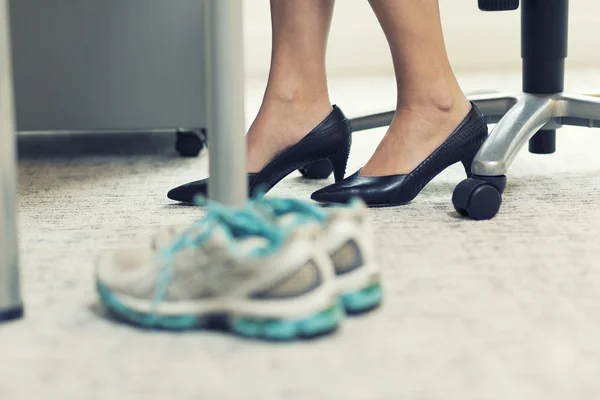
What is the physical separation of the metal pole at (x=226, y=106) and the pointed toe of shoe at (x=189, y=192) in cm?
37

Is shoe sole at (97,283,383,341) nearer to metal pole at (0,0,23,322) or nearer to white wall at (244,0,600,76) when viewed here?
metal pole at (0,0,23,322)

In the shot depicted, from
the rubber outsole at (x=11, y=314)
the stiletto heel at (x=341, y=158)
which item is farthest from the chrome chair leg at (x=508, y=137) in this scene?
the rubber outsole at (x=11, y=314)

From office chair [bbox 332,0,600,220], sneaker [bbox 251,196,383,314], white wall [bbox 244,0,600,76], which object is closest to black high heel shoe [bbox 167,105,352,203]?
office chair [bbox 332,0,600,220]

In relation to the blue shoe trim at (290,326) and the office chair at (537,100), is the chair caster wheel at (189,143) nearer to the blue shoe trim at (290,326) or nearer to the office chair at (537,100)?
the office chair at (537,100)

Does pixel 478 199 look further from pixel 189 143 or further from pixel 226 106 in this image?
pixel 189 143

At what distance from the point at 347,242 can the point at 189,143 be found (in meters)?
1.01

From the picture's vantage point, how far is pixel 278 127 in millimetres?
1226

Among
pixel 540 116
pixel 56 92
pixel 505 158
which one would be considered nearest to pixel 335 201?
pixel 505 158

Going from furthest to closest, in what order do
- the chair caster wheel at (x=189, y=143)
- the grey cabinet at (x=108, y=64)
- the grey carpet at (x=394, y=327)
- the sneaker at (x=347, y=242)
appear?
the chair caster wheel at (x=189, y=143), the grey cabinet at (x=108, y=64), the sneaker at (x=347, y=242), the grey carpet at (x=394, y=327)

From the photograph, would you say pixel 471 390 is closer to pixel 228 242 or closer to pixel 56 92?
pixel 228 242

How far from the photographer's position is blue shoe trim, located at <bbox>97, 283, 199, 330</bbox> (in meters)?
0.69

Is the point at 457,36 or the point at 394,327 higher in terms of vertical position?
the point at 457,36

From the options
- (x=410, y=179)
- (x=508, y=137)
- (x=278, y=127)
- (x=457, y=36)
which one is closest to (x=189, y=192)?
Answer: (x=278, y=127)

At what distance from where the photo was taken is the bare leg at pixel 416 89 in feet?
3.82
